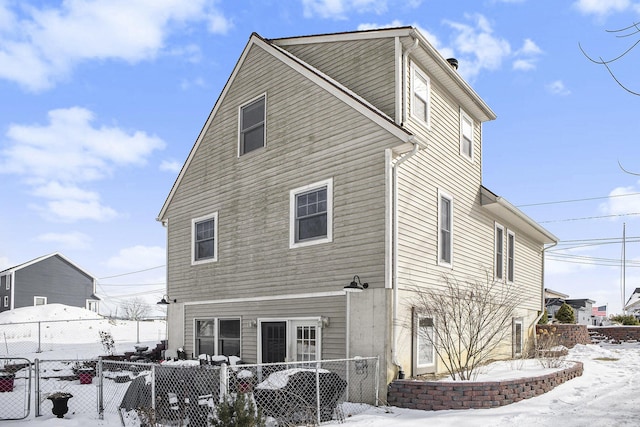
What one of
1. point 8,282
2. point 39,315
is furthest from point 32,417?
point 8,282

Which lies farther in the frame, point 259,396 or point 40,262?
point 40,262

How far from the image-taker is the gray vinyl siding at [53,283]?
45.4 meters

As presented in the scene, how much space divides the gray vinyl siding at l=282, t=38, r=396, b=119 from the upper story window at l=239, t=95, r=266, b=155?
1.90 metres

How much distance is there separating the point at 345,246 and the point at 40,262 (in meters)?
42.3

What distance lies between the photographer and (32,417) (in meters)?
10.6

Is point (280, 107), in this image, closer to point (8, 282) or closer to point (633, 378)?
point (633, 378)

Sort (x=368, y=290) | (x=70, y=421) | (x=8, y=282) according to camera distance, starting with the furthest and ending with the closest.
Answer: (x=8, y=282)
(x=368, y=290)
(x=70, y=421)

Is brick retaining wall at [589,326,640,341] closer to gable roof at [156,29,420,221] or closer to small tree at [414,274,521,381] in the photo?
small tree at [414,274,521,381]

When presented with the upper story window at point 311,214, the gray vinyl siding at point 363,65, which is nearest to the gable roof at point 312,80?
the gray vinyl siding at point 363,65

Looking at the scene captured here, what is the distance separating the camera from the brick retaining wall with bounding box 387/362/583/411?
9898mm

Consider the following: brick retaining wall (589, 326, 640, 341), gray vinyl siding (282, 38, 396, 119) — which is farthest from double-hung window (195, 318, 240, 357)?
brick retaining wall (589, 326, 640, 341)

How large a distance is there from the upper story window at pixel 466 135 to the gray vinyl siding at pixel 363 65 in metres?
3.75

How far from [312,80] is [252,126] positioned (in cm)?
277

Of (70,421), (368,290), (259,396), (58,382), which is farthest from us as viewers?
(58,382)
